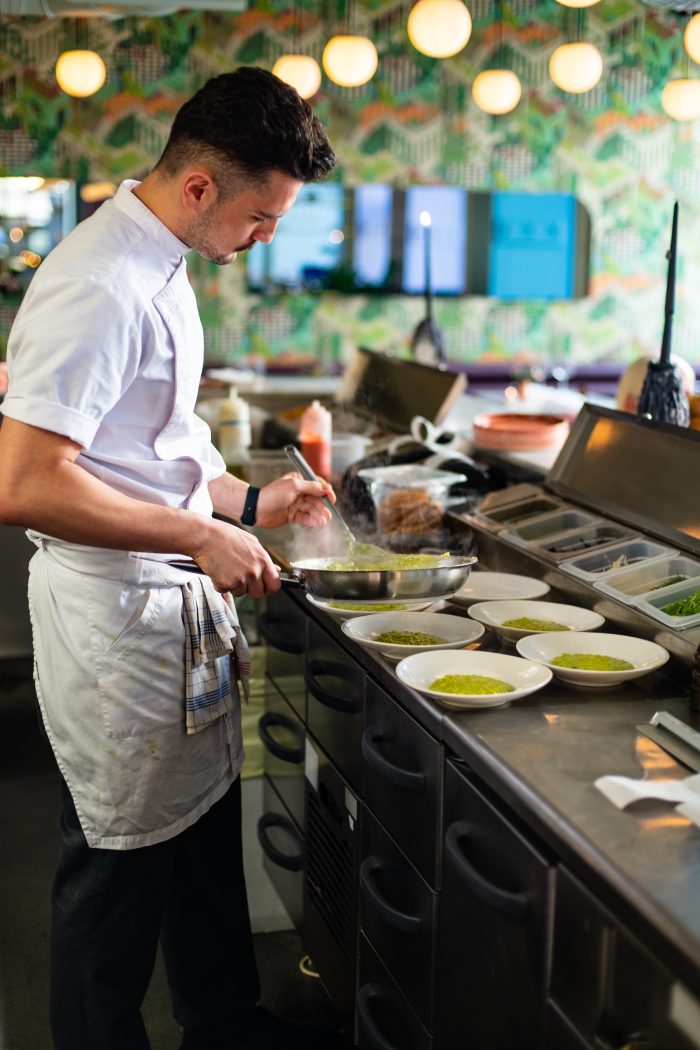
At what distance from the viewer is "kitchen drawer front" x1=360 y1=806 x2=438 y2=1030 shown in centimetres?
184

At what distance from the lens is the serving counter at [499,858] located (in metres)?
1.26

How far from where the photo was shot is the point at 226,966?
2.35 metres

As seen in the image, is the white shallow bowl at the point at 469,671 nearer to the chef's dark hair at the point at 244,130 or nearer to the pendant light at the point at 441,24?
the chef's dark hair at the point at 244,130

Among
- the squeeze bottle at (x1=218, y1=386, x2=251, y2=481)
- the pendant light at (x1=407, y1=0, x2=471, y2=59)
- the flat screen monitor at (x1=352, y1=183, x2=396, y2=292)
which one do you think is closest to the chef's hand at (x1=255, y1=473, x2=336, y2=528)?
the squeeze bottle at (x1=218, y1=386, x2=251, y2=481)

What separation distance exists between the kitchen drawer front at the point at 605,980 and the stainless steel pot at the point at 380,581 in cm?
75

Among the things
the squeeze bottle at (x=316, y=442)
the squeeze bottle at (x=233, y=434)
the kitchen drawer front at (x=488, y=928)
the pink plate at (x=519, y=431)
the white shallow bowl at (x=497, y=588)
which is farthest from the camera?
the squeeze bottle at (x=233, y=434)

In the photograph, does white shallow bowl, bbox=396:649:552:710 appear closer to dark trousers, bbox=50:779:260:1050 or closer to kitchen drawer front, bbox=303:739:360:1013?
kitchen drawer front, bbox=303:739:360:1013

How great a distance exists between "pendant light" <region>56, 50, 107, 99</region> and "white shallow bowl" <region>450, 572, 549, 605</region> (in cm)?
511

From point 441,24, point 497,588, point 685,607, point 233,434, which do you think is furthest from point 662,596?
point 441,24

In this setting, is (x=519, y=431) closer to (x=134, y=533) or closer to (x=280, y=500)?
(x=280, y=500)

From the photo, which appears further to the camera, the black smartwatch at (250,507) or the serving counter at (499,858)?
the black smartwatch at (250,507)


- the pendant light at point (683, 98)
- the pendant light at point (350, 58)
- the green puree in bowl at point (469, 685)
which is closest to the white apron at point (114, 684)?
the green puree in bowl at point (469, 685)

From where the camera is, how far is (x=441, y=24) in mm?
5332

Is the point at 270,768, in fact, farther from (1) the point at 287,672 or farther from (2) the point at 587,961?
(2) the point at 587,961
